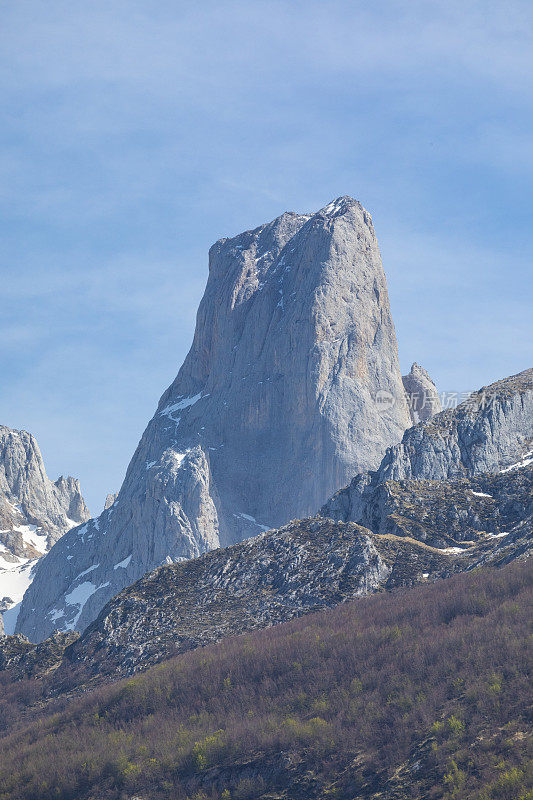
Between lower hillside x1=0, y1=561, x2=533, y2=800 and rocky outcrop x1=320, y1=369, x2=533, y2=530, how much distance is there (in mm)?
51640

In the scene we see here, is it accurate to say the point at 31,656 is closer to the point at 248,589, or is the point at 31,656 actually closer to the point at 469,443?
the point at 248,589

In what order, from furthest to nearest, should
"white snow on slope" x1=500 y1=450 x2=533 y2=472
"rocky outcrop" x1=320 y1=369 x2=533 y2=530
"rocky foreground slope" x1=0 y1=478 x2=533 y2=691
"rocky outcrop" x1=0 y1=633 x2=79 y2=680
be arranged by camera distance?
"rocky outcrop" x1=320 y1=369 x2=533 y2=530
"white snow on slope" x1=500 y1=450 x2=533 y2=472
"rocky outcrop" x1=0 y1=633 x2=79 y2=680
"rocky foreground slope" x1=0 y1=478 x2=533 y2=691

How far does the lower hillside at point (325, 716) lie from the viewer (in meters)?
57.6

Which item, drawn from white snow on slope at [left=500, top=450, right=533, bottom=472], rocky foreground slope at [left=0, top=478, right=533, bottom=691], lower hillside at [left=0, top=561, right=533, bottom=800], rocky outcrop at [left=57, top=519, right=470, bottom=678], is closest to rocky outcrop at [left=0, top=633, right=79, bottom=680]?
rocky foreground slope at [left=0, top=478, right=533, bottom=691]

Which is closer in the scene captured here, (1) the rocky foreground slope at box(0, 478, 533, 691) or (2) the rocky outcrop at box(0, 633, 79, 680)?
(1) the rocky foreground slope at box(0, 478, 533, 691)

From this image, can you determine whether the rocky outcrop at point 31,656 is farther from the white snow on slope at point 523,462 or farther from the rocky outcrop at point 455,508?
the white snow on slope at point 523,462

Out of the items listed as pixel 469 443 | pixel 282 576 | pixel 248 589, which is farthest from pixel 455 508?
pixel 469 443

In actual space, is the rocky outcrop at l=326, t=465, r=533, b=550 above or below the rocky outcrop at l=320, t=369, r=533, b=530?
below

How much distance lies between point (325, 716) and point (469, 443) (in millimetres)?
84185

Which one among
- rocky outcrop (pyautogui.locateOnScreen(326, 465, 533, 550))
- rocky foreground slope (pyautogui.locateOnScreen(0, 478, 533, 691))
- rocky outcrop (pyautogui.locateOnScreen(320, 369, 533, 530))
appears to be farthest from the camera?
rocky outcrop (pyautogui.locateOnScreen(320, 369, 533, 530))

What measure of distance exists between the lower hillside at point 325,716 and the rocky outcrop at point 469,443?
51640 mm

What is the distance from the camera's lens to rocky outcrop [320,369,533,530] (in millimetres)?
144125

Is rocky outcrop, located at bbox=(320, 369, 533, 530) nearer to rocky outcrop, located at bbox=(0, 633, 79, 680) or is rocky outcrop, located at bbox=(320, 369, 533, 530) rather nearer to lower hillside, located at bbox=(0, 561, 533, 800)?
rocky outcrop, located at bbox=(0, 633, 79, 680)

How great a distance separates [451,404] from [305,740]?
126945mm
